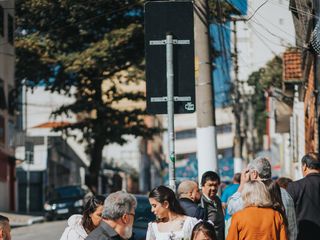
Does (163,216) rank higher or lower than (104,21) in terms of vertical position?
lower

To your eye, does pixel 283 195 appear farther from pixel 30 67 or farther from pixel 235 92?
→ pixel 235 92

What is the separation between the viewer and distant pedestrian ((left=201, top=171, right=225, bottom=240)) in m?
11.0

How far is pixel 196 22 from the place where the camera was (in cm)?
1423

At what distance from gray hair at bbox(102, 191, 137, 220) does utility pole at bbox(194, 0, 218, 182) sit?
741 cm

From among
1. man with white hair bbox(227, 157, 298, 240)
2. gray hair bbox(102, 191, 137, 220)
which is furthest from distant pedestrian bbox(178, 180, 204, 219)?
gray hair bbox(102, 191, 137, 220)

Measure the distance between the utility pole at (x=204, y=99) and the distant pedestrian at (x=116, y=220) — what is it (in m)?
7.48

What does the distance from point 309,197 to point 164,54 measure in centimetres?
238

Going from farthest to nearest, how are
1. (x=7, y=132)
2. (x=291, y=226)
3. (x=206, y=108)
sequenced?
(x=7, y=132) → (x=206, y=108) → (x=291, y=226)

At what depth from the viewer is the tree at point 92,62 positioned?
1372 inches

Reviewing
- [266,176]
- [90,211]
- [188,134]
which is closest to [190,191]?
[266,176]

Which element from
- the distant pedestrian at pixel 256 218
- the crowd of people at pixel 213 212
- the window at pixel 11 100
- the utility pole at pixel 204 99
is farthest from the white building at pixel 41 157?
the distant pedestrian at pixel 256 218

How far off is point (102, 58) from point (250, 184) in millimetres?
27134

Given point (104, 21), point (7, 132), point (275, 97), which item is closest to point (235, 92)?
point (275, 97)

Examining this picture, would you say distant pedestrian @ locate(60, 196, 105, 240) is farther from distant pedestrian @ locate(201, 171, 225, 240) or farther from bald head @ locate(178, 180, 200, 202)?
distant pedestrian @ locate(201, 171, 225, 240)
